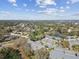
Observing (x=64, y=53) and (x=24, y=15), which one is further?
(x=24, y=15)

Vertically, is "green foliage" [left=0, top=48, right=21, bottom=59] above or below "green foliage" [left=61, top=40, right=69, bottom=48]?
below

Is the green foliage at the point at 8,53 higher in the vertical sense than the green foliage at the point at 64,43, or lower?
lower

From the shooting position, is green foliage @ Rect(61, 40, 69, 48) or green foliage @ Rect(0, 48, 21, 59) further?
green foliage @ Rect(61, 40, 69, 48)

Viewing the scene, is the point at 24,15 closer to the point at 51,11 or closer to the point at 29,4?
the point at 29,4

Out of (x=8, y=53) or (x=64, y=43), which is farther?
(x=64, y=43)

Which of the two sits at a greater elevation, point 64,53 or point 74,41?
point 74,41

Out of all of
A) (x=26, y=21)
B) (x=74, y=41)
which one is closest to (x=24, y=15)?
(x=26, y=21)

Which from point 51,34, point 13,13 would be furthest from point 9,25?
point 51,34

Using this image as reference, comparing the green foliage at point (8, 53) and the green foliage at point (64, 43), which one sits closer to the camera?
the green foliage at point (8, 53)

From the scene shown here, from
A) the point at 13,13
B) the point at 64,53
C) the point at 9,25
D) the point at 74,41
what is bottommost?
the point at 64,53
